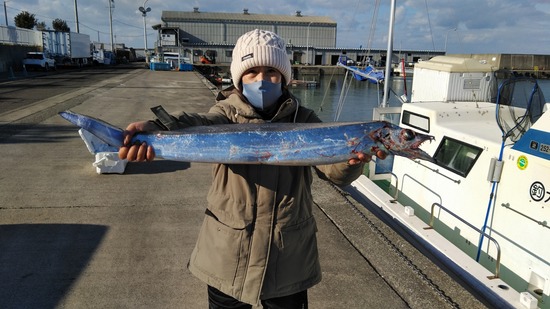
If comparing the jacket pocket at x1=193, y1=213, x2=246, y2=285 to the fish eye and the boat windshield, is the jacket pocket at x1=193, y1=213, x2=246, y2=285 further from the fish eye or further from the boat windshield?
the boat windshield

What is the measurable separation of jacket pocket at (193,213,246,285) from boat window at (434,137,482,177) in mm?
5712

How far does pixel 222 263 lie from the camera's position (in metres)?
2.18

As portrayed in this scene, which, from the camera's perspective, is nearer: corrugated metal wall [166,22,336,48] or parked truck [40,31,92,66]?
parked truck [40,31,92,66]

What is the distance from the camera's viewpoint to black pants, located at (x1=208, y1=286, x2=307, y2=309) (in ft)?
7.47

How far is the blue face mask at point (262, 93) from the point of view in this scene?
2.22 m

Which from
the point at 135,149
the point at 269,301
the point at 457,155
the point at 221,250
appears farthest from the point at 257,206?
the point at 457,155

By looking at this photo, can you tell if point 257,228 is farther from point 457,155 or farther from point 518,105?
point 518,105

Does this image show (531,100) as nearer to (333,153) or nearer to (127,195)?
(333,153)

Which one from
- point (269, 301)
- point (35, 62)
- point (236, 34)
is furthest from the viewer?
point (236, 34)

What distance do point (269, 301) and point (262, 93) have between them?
1.24 m

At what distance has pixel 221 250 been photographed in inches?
85.6

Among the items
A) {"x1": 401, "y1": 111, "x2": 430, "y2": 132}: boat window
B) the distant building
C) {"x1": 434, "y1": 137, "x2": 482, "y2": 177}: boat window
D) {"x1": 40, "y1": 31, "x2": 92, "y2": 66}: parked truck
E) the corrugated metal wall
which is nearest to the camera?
{"x1": 434, "y1": 137, "x2": 482, "y2": 177}: boat window

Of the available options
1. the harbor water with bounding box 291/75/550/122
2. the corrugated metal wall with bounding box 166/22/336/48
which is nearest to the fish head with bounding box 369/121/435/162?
the harbor water with bounding box 291/75/550/122

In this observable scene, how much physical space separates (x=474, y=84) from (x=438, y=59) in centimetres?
129
